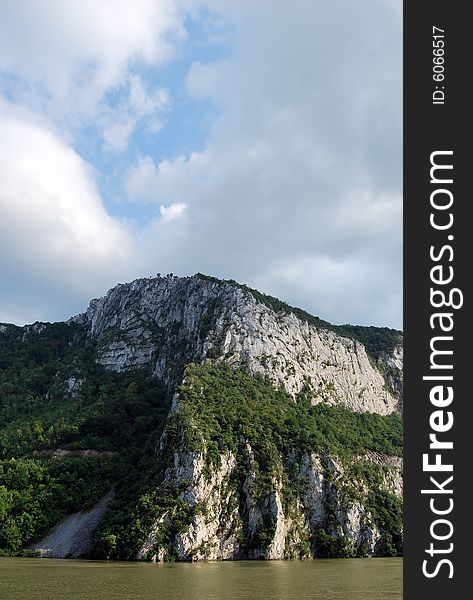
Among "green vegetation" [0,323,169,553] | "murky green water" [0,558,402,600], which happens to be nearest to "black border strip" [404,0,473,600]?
"murky green water" [0,558,402,600]

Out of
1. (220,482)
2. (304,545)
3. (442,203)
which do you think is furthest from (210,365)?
(442,203)

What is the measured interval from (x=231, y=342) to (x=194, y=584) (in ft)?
273

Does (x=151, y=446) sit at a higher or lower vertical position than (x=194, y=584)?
higher

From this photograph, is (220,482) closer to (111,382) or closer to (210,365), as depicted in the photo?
(210,365)

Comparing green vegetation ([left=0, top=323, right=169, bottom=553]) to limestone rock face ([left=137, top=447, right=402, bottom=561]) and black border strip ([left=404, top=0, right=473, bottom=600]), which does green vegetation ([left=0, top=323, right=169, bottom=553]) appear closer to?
limestone rock face ([left=137, top=447, right=402, bottom=561])

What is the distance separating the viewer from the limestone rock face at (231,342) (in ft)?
421

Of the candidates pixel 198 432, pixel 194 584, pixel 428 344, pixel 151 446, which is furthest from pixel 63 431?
pixel 428 344

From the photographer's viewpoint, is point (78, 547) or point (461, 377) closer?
point (461, 377)

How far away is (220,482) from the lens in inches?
3457

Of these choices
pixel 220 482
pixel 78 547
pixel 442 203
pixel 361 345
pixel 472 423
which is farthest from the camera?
pixel 361 345

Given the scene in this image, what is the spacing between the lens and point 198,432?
298 feet

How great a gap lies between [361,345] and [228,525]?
8678 cm

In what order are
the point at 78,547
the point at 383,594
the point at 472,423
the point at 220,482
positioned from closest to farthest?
the point at 472,423, the point at 383,594, the point at 78,547, the point at 220,482

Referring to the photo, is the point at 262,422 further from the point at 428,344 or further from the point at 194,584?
the point at 428,344
